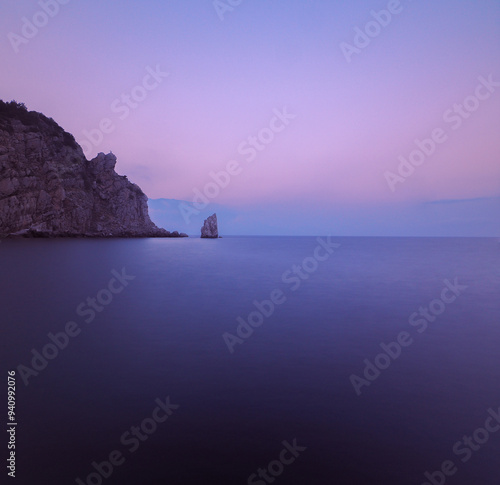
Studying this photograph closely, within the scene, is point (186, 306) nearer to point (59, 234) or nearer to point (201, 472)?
point (201, 472)

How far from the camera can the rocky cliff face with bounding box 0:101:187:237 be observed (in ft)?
258

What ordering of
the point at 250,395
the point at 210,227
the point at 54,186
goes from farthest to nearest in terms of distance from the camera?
the point at 210,227 → the point at 54,186 → the point at 250,395

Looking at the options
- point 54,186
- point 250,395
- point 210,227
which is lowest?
point 54,186

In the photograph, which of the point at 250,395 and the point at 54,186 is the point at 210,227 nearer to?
the point at 54,186

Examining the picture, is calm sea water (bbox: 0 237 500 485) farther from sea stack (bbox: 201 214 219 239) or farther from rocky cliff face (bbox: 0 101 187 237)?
sea stack (bbox: 201 214 219 239)

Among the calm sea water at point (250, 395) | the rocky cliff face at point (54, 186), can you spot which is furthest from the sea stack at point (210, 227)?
the calm sea water at point (250, 395)

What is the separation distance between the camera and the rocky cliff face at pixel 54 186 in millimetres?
78500

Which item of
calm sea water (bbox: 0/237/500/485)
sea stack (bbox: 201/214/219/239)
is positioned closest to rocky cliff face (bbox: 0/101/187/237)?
sea stack (bbox: 201/214/219/239)

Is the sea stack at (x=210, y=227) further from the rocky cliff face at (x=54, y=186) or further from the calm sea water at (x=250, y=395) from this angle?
the calm sea water at (x=250, y=395)

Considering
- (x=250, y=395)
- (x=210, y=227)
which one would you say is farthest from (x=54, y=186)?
(x=250, y=395)

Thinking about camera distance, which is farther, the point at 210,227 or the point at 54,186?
the point at 210,227

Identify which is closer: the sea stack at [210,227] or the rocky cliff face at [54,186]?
the rocky cliff face at [54,186]

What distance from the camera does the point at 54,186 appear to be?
3477 inches

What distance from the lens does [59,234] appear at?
303 ft
